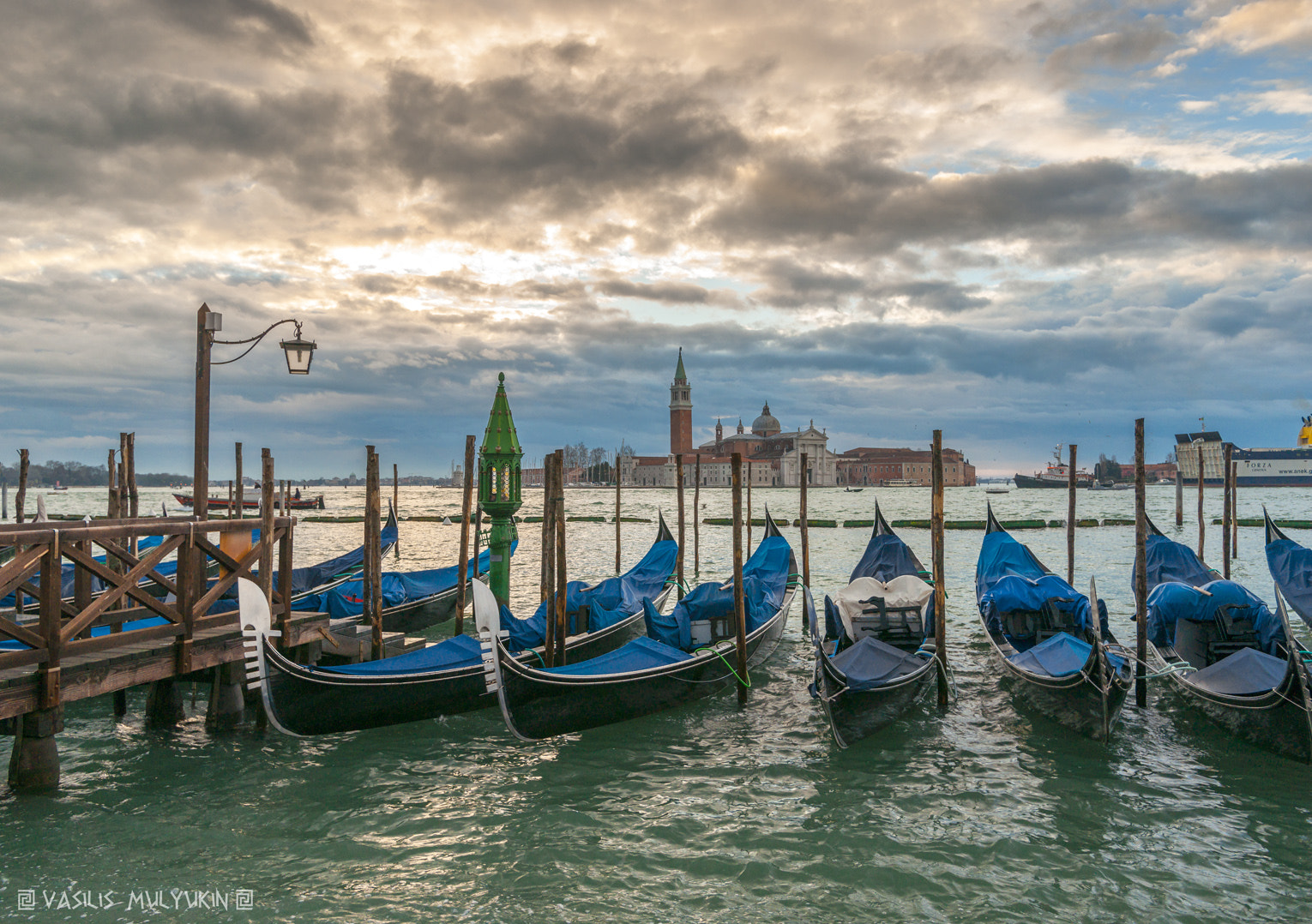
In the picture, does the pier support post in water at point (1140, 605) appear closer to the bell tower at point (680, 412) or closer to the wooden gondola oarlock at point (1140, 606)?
the wooden gondola oarlock at point (1140, 606)

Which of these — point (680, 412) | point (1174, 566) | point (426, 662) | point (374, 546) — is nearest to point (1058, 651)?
point (1174, 566)

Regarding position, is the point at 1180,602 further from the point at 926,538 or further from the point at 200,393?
the point at 926,538

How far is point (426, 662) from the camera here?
19.2ft

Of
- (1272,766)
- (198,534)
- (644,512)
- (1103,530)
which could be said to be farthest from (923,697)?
(644,512)

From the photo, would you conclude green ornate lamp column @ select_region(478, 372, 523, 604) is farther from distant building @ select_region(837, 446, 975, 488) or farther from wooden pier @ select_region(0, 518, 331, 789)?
distant building @ select_region(837, 446, 975, 488)

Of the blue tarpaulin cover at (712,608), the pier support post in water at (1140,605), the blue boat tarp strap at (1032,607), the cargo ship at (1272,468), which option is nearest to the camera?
the pier support post in water at (1140,605)

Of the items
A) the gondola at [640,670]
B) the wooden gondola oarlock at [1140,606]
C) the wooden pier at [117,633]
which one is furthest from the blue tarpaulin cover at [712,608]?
the wooden gondola oarlock at [1140,606]

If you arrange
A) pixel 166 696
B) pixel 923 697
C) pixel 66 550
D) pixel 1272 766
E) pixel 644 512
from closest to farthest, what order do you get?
pixel 66 550 → pixel 1272 766 → pixel 166 696 → pixel 923 697 → pixel 644 512

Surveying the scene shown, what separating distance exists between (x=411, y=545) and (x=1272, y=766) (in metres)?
21.8

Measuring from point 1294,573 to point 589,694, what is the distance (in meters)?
8.17

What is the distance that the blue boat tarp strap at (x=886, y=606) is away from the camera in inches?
284

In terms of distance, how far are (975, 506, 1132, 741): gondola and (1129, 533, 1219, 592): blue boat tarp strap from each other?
1.44m

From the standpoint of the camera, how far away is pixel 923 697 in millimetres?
6492

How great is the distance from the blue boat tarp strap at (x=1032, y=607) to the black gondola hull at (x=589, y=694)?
273cm
